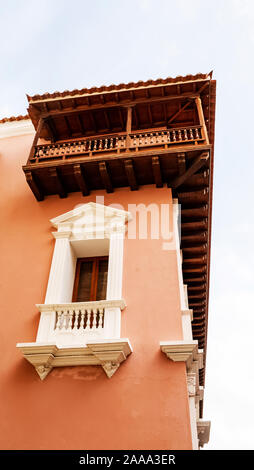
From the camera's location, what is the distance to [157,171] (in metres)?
8.49

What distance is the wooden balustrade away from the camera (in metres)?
6.79

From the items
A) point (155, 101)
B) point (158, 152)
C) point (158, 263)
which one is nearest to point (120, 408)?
point (158, 263)

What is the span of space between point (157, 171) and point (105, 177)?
4.13 feet

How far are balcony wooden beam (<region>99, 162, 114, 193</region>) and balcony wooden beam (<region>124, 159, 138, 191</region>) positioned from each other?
48 cm

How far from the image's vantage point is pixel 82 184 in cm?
888

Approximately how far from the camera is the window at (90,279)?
7.85 m

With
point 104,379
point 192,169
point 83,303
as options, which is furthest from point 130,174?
point 104,379

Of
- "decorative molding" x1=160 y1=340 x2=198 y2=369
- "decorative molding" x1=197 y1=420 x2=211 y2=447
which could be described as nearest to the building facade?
"decorative molding" x1=160 y1=340 x2=198 y2=369

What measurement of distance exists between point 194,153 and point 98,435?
5.99 meters

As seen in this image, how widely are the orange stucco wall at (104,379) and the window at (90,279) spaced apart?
27.2 inches

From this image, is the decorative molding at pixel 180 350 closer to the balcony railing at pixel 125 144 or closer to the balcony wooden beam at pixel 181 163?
the balcony wooden beam at pixel 181 163

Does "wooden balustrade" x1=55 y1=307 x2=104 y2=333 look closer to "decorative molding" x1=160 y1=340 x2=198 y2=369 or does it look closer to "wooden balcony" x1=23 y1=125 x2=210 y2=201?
"decorative molding" x1=160 y1=340 x2=198 y2=369

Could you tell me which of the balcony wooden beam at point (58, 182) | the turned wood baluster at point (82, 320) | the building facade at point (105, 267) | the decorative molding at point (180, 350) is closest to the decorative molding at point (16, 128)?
the building facade at point (105, 267)
